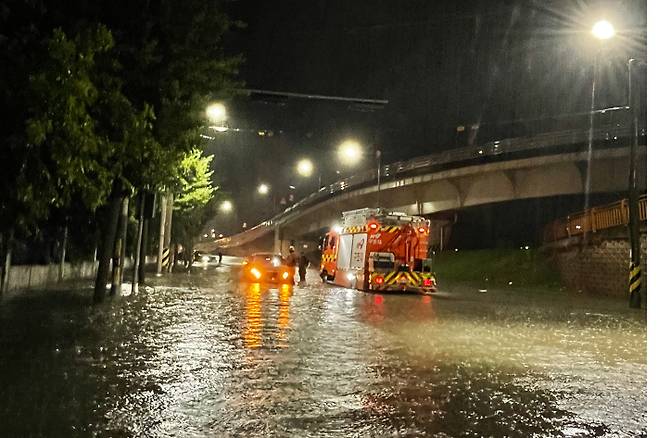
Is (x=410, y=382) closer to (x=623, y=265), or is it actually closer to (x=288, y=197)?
(x=623, y=265)

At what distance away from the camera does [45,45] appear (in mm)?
10523

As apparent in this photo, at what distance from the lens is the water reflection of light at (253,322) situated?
12.0m

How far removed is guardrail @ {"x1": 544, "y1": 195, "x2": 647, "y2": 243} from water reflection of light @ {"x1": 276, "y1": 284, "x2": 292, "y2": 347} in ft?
48.3

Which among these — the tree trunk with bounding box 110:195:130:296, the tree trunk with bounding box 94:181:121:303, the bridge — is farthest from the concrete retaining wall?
the tree trunk with bounding box 94:181:121:303

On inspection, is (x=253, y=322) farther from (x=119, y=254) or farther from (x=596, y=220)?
(x=596, y=220)

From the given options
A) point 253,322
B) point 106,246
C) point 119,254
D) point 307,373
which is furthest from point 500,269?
point 307,373

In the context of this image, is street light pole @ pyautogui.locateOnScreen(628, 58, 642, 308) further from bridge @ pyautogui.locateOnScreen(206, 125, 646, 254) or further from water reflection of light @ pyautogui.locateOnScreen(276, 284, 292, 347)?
water reflection of light @ pyautogui.locateOnScreen(276, 284, 292, 347)

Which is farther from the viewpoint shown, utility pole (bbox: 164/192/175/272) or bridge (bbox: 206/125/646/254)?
utility pole (bbox: 164/192/175/272)

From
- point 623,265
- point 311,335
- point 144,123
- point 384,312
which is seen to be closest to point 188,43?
point 144,123

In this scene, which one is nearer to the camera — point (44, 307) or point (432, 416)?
point (432, 416)

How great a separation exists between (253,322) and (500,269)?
1076 inches

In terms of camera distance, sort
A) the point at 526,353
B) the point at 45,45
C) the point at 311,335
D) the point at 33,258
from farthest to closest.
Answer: the point at 33,258
the point at 311,335
the point at 526,353
the point at 45,45

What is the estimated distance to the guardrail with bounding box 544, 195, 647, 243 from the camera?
29172 mm

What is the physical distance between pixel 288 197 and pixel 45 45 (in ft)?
235
